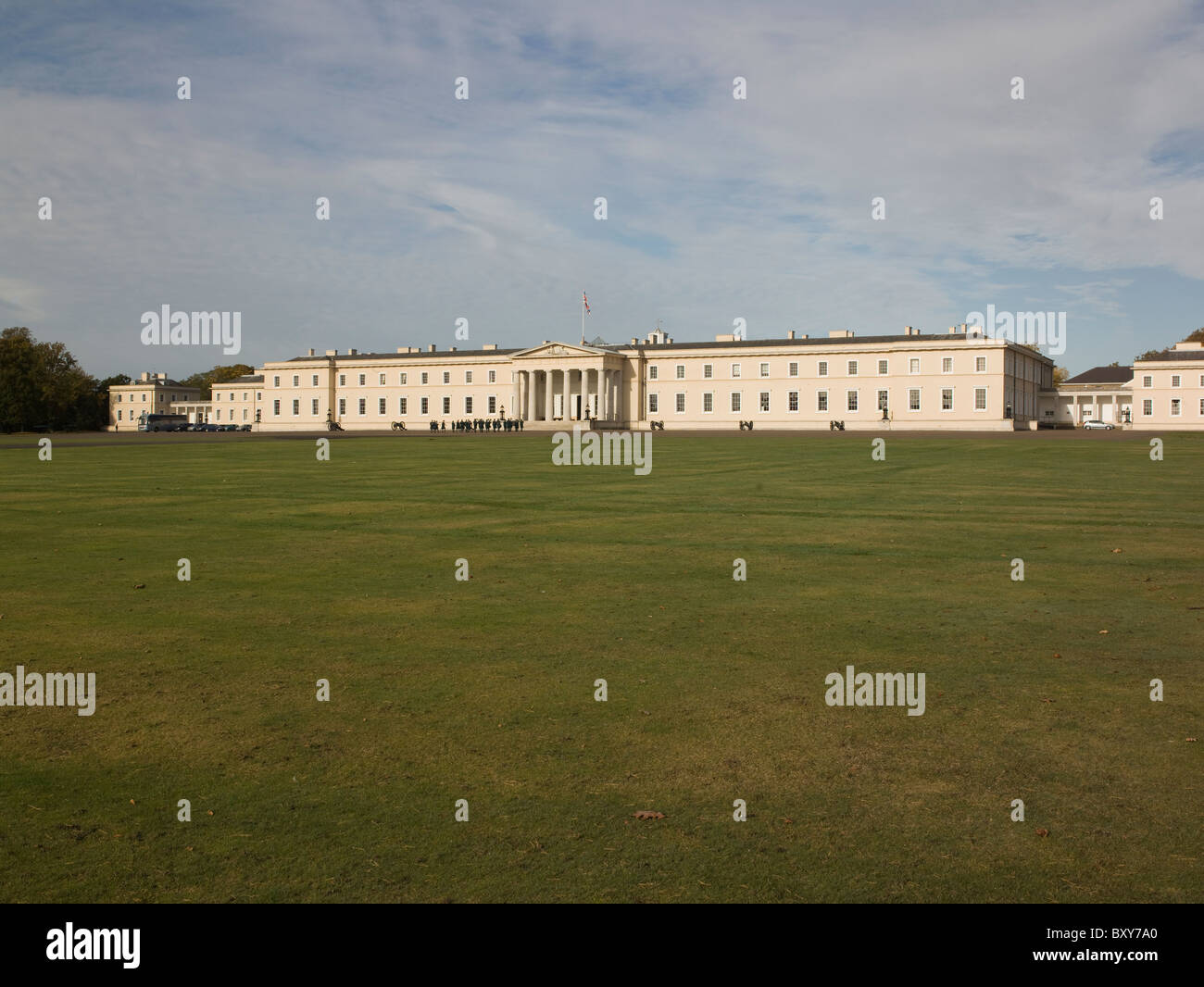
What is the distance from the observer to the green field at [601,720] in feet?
15.1

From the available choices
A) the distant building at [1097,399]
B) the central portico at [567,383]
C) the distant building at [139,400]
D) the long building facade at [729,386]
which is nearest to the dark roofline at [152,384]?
the distant building at [139,400]

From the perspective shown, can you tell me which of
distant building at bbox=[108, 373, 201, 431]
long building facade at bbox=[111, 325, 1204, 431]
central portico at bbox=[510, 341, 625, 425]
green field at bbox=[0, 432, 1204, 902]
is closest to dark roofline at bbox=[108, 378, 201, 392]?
distant building at bbox=[108, 373, 201, 431]

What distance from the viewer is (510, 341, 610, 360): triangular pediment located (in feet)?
389

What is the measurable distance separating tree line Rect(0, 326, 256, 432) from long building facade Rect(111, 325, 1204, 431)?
22.7 m

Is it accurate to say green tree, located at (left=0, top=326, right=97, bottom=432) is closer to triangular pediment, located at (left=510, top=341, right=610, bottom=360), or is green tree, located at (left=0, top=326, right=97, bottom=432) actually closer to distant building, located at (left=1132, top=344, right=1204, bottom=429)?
triangular pediment, located at (left=510, top=341, right=610, bottom=360)

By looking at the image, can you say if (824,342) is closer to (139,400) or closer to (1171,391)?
(1171,391)

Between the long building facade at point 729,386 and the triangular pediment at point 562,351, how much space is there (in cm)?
16

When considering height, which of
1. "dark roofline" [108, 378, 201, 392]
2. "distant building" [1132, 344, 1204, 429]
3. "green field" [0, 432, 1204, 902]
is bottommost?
"green field" [0, 432, 1204, 902]

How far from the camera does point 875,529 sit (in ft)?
54.5

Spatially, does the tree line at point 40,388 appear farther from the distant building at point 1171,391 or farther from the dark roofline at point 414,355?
the distant building at point 1171,391

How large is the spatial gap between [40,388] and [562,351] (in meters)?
60.0

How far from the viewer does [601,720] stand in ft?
21.7

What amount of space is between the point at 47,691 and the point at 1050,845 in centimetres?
671
